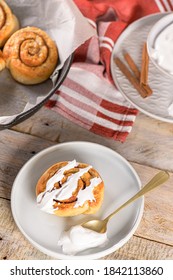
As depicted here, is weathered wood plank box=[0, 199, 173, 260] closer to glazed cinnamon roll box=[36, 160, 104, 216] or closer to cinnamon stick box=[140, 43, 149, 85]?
glazed cinnamon roll box=[36, 160, 104, 216]

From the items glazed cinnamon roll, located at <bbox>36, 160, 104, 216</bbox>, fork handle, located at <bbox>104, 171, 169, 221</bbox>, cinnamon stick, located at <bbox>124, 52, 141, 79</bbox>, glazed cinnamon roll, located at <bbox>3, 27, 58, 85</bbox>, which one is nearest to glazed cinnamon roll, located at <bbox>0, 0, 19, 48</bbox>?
glazed cinnamon roll, located at <bbox>3, 27, 58, 85</bbox>

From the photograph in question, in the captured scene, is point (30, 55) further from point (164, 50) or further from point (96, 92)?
point (164, 50)

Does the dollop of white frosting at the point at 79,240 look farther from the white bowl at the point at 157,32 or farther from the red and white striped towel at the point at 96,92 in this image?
the white bowl at the point at 157,32

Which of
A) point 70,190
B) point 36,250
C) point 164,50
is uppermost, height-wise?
point 164,50

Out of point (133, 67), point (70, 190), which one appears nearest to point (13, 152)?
point (70, 190)

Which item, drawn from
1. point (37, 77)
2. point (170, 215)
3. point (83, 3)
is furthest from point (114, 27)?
point (170, 215)

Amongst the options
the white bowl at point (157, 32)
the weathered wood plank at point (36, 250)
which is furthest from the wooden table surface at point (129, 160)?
the white bowl at point (157, 32)
